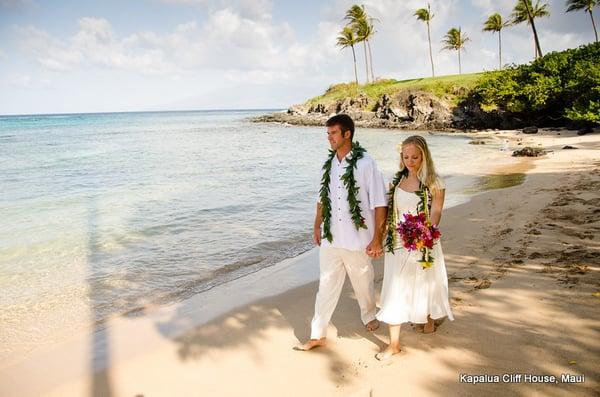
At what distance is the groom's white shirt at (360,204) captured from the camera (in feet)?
13.6

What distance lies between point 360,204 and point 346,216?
0.19 metres

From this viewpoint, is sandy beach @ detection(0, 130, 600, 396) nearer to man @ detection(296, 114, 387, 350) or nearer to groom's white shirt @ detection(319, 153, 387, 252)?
man @ detection(296, 114, 387, 350)

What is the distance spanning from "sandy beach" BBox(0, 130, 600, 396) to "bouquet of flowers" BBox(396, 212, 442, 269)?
110 centimetres

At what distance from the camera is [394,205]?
4160mm

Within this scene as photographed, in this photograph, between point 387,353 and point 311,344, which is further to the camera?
point 311,344

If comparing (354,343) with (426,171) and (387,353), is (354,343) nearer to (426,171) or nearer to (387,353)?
(387,353)

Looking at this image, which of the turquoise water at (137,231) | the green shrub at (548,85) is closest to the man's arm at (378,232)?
the turquoise water at (137,231)

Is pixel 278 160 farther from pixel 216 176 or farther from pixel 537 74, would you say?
pixel 537 74

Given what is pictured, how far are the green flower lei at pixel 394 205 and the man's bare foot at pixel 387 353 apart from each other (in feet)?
3.32

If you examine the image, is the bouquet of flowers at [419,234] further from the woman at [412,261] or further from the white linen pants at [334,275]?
the white linen pants at [334,275]

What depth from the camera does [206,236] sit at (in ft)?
32.9

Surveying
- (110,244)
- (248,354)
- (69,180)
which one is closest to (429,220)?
(248,354)

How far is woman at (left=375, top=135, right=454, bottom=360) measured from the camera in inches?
155

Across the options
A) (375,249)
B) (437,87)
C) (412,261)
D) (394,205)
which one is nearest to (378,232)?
(375,249)
